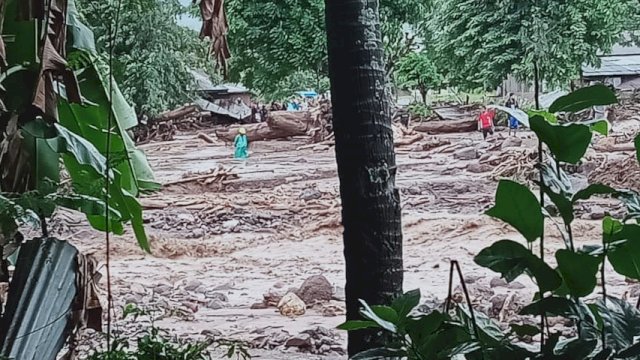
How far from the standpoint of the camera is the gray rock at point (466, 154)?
550 cm

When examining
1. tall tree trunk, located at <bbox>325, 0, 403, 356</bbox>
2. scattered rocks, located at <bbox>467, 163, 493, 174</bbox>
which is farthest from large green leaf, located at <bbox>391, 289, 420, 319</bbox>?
scattered rocks, located at <bbox>467, 163, 493, 174</bbox>

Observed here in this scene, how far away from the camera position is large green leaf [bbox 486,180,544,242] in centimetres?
44

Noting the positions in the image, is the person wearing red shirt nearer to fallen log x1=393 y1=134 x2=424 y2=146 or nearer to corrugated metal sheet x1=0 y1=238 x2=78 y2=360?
fallen log x1=393 y1=134 x2=424 y2=146

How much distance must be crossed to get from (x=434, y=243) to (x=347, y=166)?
299 centimetres

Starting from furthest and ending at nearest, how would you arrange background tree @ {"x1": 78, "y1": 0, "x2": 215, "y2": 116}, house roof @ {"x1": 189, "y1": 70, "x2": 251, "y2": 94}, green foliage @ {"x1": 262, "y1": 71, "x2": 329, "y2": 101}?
house roof @ {"x1": 189, "y1": 70, "x2": 251, "y2": 94} < green foliage @ {"x1": 262, "y1": 71, "x2": 329, "y2": 101} < background tree @ {"x1": 78, "y1": 0, "x2": 215, "y2": 116}

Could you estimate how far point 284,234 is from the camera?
4387 mm

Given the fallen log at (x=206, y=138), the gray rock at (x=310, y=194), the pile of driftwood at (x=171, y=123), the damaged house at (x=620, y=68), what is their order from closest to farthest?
the damaged house at (x=620, y=68) < the gray rock at (x=310, y=194) < the pile of driftwood at (x=171, y=123) < the fallen log at (x=206, y=138)

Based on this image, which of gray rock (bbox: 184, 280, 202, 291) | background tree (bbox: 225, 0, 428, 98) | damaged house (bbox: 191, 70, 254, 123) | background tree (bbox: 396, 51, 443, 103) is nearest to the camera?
gray rock (bbox: 184, 280, 202, 291)

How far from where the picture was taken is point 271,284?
3234mm

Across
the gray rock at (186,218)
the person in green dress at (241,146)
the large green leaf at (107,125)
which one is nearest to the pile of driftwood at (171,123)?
the person in green dress at (241,146)

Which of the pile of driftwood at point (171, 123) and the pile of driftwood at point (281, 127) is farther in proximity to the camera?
the pile of driftwood at point (281, 127)

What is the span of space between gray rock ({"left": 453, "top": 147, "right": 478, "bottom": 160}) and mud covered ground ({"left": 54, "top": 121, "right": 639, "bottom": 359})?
0.5 inches

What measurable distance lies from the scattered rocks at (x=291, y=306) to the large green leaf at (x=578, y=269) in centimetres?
215

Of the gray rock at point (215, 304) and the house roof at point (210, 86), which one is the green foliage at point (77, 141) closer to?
the gray rock at point (215, 304)
